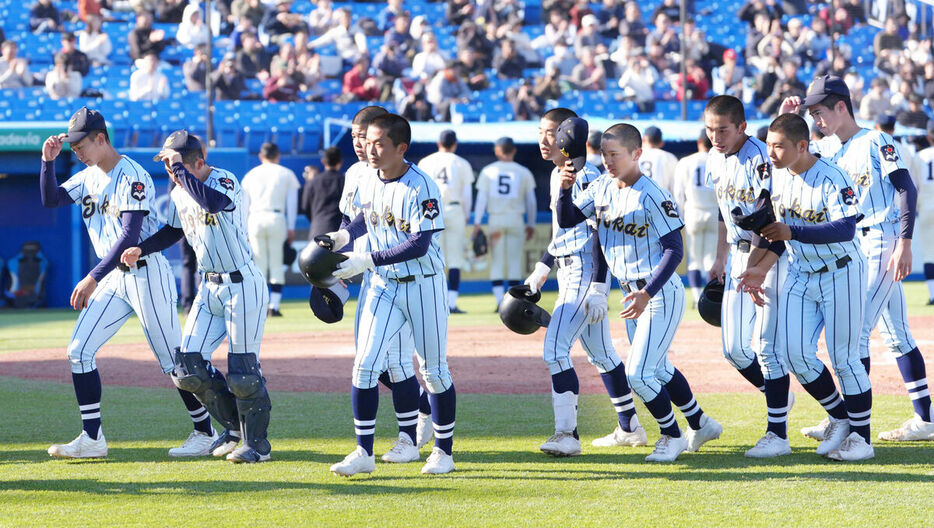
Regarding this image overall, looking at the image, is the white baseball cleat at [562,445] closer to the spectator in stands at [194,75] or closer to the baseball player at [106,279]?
the baseball player at [106,279]

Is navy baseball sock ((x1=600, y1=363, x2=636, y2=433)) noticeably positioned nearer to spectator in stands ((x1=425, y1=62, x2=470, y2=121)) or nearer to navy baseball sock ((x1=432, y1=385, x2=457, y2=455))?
navy baseball sock ((x1=432, y1=385, x2=457, y2=455))

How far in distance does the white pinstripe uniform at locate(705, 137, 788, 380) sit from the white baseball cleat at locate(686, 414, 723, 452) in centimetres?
37

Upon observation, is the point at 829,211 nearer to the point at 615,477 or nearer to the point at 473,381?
the point at 615,477

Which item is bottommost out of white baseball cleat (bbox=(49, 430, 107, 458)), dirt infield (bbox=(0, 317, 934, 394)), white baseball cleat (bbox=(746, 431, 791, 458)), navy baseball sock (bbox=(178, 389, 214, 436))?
dirt infield (bbox=(0, 317, 934, 394))

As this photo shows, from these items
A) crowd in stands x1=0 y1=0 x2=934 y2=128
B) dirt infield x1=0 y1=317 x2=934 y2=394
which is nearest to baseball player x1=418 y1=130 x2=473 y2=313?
dirt infield x1=0 y1=317 x2=934 y2=394

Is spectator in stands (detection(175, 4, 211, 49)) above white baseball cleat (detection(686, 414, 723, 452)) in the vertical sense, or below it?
above

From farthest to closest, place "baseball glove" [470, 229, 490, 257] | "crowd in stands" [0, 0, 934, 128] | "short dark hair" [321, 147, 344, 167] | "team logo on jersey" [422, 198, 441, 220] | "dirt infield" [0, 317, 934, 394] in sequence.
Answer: "crowd in stands" [0, 0, 934, 128], "baseball glove" [470, 229, 490, 257], "short dark hair" [321, 147, 344, 167], "dirt infield" [0, 317, 934, 394], "team logo on jersey" [422, 198, 441, 220]

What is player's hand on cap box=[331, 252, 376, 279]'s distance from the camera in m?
5.65

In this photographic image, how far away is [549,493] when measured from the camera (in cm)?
548

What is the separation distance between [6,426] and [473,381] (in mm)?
3464

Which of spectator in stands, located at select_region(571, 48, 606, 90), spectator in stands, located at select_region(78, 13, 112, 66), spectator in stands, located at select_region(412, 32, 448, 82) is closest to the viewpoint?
spectator in stands, located at select_region(78, 13, 112, 66)

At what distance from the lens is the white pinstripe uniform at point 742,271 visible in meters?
6.21

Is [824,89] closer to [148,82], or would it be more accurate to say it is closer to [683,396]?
[683,396]

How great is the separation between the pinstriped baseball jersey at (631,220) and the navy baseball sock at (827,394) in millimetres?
1008
